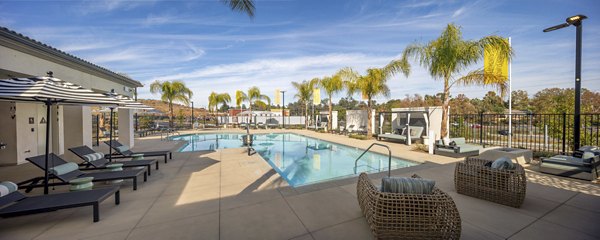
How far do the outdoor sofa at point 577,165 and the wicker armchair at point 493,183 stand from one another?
2731 mm

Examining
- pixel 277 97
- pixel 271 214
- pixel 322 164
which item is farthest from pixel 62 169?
pixel 277 97

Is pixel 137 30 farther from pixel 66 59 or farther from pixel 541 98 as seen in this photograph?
pixel 541 98

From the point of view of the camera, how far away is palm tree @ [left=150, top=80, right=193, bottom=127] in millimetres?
20281

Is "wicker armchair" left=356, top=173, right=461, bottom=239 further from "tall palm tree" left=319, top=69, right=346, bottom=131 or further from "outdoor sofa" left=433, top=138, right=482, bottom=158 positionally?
"tall palm tree" left=319, top=69, right=346, bottom=131

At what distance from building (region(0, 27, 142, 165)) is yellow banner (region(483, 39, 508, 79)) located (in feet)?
41.1

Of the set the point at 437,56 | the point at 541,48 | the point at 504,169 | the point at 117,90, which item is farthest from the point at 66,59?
the point at 541,48

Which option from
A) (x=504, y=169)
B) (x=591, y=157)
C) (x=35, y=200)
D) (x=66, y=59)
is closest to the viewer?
(x=35, y=200)

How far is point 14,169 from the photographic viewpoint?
247 inches

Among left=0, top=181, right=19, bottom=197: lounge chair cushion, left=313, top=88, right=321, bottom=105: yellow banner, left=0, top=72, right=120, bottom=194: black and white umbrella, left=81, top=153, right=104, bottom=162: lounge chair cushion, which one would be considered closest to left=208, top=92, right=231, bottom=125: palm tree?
left=313, top=88, right=321, bottom=105: yellow banner

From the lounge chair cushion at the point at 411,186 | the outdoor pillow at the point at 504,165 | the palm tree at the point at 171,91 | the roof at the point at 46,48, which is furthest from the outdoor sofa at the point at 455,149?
the palm tree at the point at 171,91

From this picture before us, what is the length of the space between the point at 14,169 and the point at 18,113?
2061mm

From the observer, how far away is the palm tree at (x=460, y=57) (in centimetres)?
747

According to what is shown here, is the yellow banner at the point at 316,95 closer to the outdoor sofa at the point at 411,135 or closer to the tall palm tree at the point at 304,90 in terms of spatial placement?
the tall palm tree at the point at 304,90

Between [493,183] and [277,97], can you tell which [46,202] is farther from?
[277,97]
